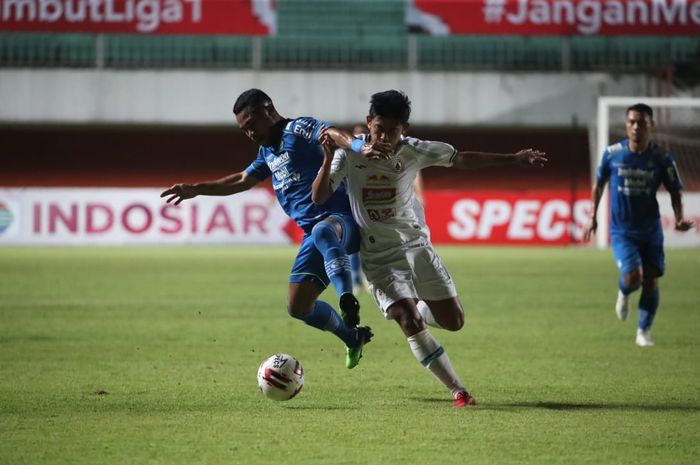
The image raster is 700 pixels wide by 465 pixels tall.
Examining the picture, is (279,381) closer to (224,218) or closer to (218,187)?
(218,187)

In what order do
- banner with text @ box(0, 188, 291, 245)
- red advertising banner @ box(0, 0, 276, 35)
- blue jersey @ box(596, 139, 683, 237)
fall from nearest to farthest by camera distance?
blue jersey @ box(596, 139, 683, 237) → banner with text @ box(0, 188, 291, 245) → red advertising banner @ box(0, 0, 276, 35)

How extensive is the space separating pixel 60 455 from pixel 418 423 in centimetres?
196

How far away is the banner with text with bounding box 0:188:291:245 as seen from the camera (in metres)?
28.3

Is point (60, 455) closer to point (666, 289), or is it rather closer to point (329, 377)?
point (329, 377)

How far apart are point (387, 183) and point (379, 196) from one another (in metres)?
0.09

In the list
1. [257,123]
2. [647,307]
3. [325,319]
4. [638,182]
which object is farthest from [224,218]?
[257,123]

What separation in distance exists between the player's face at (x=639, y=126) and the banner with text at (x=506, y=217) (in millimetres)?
17700

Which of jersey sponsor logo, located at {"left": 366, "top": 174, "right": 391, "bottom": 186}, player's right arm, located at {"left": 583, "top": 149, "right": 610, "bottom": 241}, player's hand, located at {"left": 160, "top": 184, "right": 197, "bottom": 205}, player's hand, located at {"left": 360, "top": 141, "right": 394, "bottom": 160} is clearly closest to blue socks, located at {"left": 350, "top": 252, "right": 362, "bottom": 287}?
player's right arm, located at {"left": 583, "top": 149, "right": 610, "bottom": 241}

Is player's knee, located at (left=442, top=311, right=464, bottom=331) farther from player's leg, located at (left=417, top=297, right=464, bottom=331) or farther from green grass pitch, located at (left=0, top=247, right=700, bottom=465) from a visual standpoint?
green grass pitch, located at (left=0, top=247, right=700, bottom=465)

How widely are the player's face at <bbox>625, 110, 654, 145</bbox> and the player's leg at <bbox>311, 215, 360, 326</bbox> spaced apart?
4006 mm

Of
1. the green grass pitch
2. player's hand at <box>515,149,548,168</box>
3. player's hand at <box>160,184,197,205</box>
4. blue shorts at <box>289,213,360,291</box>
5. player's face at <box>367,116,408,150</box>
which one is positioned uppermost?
player's face at <box>367,116,408,150</box>

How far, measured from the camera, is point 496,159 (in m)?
6.88

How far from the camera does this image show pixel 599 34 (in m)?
31.1

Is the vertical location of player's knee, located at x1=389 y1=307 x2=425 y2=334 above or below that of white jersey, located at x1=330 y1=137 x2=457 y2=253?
below
